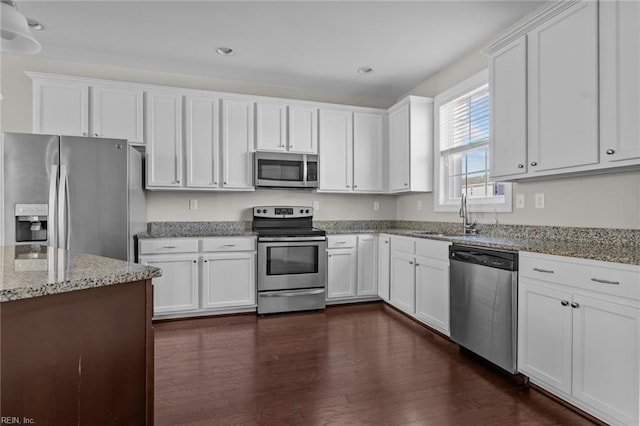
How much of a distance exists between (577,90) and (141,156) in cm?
384

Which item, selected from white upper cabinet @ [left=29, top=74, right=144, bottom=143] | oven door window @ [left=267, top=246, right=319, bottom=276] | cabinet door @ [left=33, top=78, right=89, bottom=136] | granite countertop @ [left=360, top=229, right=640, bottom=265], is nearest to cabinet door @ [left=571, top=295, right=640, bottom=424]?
granite countertop @ [left=360, top=229, right=640, bottom=265]

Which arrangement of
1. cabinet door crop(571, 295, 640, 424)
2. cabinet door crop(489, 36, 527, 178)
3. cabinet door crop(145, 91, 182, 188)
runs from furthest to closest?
cabinet door crop(145, 91, 182, 188) → cabinet door crop(489, 36, 527, 178) → cabinet door crop(571, 295, 640, 424)

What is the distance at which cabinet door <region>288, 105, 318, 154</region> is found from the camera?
4105 millimetres

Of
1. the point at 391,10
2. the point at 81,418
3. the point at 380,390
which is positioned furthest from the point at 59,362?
the point at 391,10

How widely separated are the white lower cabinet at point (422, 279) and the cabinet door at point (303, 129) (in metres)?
1.51

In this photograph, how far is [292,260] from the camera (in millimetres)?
3826

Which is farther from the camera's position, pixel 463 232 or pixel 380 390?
pixel 463 232

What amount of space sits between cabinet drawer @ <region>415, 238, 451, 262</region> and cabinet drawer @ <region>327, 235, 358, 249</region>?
3.04 feet

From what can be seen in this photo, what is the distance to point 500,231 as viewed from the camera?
9.93ft


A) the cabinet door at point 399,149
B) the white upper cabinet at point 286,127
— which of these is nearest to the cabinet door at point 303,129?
the white upper cabinet at point 286,127

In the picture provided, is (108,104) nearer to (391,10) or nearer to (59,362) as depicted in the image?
(391,10)

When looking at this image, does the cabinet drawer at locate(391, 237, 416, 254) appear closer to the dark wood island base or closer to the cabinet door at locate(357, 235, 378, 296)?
the cabinet door at locate(357, 235, 378, 296)

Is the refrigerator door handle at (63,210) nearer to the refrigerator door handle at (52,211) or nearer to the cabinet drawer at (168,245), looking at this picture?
the refrigerator door handle at (52,211)

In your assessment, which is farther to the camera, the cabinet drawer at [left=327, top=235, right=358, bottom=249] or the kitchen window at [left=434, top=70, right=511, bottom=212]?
the cabinet drawer at [left=327, top=235, right=358, bottom=249]
